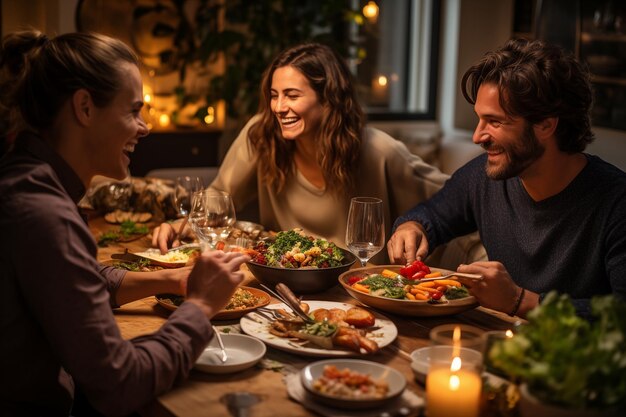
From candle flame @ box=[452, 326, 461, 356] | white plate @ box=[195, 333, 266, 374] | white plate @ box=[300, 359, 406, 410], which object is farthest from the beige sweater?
candle flame @ box=[452, 326, 461, 356]

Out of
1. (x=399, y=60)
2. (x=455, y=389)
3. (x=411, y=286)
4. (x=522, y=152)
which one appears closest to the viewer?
(x=455, y=389)

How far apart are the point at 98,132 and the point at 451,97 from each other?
549 centimetres

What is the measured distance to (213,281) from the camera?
1.56m

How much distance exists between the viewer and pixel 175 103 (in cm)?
579

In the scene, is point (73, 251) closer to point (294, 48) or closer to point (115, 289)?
point (115, 289)

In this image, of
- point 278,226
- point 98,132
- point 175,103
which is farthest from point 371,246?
point 175,103

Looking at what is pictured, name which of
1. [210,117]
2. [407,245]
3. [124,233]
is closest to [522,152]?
[407,245]

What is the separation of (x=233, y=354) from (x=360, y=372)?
29cm

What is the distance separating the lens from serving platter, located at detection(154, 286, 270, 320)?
178cm

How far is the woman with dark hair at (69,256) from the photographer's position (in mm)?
1344

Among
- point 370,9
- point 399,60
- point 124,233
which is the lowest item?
point 124,233

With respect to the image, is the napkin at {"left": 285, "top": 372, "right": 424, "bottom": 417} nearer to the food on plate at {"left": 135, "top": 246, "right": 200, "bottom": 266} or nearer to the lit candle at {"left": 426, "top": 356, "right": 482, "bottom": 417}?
the lit candle at {"left": 426, "top": 356, "right": 482, "bottom": 417}

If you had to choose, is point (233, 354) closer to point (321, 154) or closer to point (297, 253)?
point (297, 253)

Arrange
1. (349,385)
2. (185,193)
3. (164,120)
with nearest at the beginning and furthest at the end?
(349,385) < (185,193) < (164,120)
